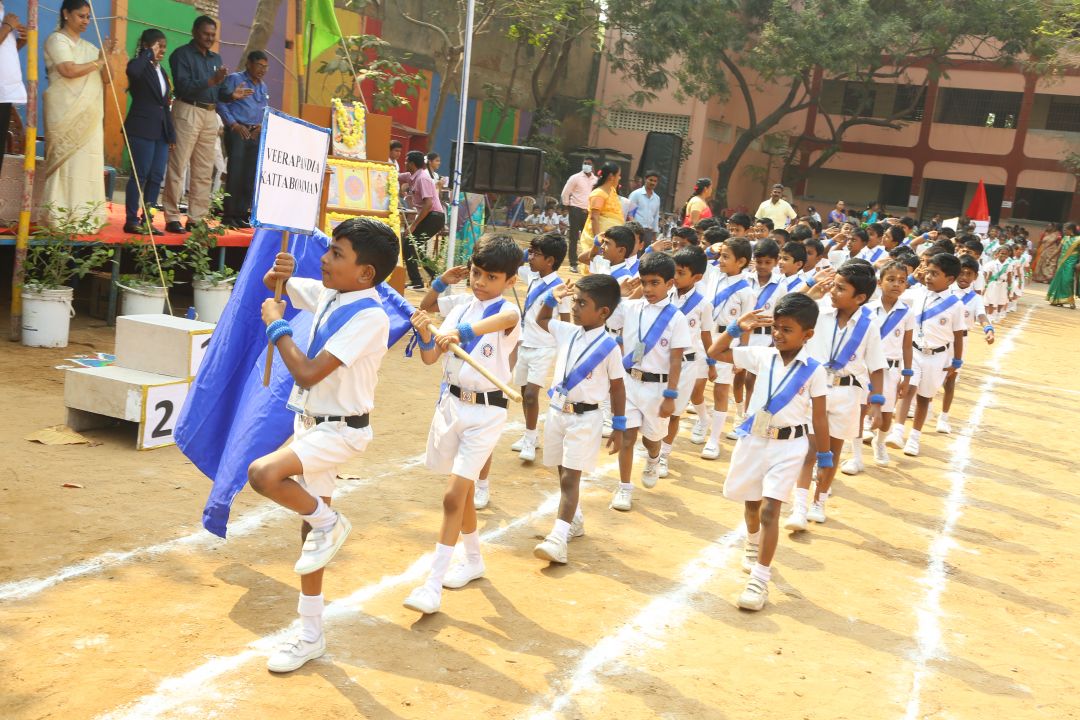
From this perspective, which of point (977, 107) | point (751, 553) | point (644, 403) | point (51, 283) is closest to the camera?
point (751, 553)

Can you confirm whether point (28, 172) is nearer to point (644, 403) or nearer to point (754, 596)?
point (644, 403)

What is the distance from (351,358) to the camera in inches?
157

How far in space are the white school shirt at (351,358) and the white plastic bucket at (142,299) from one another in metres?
5.73

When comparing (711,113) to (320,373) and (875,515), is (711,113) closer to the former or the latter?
(875,515)

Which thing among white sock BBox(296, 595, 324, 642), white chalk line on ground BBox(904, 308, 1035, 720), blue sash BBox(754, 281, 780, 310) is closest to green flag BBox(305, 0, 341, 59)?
blue sash BBox(754, 281, 780, 310)

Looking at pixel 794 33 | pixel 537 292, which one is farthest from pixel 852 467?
pixel 794 33

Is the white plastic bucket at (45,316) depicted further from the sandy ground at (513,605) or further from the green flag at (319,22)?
the green flag at (319,22)

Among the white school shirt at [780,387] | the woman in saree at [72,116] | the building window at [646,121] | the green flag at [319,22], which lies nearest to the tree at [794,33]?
the building window at [646,121]

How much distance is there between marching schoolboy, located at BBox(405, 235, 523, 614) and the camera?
483 centimetres

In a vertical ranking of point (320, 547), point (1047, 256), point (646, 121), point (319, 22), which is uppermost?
point (646, 121)

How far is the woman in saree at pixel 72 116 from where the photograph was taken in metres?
8.89

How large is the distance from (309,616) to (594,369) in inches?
91.7

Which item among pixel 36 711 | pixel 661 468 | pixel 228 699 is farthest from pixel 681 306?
pixel 36 711

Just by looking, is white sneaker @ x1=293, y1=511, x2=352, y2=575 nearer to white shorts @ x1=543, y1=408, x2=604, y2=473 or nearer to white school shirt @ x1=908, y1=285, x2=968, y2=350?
white shorts @ x1=543, y1=408, x2=604, y2=473
